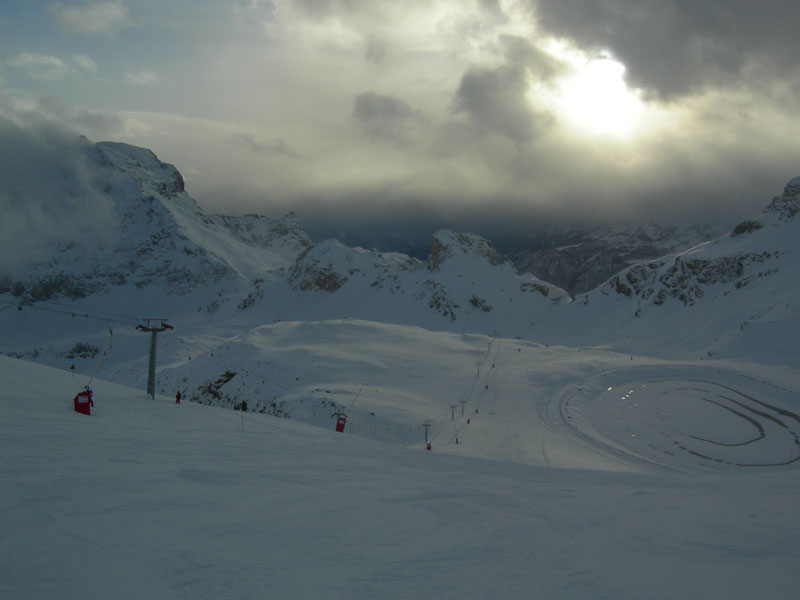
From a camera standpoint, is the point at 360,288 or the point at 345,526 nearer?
the point at 345,526

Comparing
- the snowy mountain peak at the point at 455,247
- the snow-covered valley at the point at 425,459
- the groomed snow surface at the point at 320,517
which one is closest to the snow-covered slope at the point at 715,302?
the snow-covered valley at the point at 425,459

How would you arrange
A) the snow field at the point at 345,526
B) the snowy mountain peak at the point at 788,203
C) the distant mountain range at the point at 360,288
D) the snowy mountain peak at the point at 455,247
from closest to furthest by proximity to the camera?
the snow field at the point at 345,526
the distant mountain range at the point at 360,288
the snowy mountain peak at the point at 788,203
the snowy mountain peak at the point at 455,247

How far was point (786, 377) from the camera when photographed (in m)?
40.9

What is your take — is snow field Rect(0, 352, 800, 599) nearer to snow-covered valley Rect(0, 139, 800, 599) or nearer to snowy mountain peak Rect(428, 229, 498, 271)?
snow-covered valley Rect(0, 139, 800, 599)

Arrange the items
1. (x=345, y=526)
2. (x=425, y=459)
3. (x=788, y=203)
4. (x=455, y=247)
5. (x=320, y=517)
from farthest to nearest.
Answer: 1. (x=455, y=247)
2. (x=788, y=203)
3. (x=425, y=459)
4. (x=320, y=517)
5. (x=345, y=526)

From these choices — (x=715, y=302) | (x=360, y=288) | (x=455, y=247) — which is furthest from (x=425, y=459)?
(x=455, y=247)

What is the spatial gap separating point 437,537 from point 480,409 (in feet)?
98.7

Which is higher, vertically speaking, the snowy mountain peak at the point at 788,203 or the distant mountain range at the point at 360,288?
the snowy mountain peak at the point at 788,203

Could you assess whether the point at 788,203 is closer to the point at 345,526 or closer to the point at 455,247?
the point at 455,247

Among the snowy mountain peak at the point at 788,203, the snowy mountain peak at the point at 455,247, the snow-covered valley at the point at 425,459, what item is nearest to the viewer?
the snow-covered valley at the point at 425,459

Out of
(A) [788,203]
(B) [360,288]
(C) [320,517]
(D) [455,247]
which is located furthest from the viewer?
(D) [455,247]

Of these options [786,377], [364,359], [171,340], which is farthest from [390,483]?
[171,340]

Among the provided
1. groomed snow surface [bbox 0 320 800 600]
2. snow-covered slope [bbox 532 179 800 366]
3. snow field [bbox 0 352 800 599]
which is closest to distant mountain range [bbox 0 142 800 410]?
snow-covered slope [bbox 532 179 800 366]

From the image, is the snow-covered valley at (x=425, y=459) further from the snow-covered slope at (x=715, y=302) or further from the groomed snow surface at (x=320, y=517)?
the snow-covered slope at (x=715, y=302)
